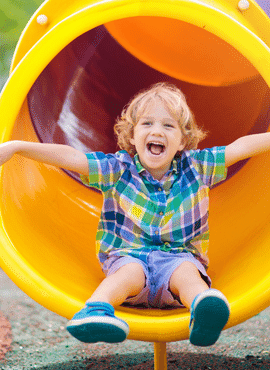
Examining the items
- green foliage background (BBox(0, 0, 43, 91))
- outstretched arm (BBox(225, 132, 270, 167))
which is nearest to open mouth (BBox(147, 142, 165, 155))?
outstretched arm (BBox(225, 132, 270, 167))

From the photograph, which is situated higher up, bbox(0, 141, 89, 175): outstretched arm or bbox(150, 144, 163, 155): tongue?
bbox(150, 144, 163, 155): tongue

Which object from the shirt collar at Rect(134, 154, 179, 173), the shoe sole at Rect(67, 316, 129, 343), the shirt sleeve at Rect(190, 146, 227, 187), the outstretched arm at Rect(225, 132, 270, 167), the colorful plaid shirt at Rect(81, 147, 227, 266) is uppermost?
the outstretched arm at Rect(225, 132, 270, 167)

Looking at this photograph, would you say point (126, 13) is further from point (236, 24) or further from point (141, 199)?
point (141, 199)

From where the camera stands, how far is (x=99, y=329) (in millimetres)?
1052

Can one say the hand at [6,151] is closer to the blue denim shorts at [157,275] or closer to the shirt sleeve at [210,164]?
the blue denim shorts at [157,275]

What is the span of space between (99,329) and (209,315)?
25 centimetres

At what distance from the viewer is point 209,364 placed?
1748mm

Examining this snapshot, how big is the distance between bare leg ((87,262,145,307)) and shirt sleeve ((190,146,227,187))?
40 cm

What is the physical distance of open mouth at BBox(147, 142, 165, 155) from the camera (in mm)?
1551

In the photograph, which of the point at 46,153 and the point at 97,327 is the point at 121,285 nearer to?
the point at 97,327

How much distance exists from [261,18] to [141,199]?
2.57 feet

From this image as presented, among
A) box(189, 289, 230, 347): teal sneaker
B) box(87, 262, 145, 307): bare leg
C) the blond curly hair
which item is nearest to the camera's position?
box(189, 289, 230, 347): teal sneaker

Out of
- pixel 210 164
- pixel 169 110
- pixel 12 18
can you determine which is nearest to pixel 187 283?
pixel 210 164

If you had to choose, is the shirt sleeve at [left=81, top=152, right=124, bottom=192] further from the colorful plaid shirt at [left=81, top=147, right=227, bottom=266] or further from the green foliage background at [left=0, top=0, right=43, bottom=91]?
the green foliage background at [left=0, top=0, right=43, bottom=91]
